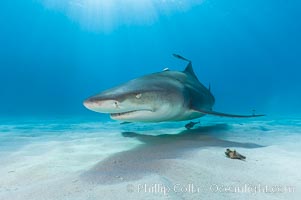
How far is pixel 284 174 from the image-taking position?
8.08ft

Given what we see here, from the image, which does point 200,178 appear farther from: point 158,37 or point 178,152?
point 158,37

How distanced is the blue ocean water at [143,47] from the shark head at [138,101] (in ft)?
130

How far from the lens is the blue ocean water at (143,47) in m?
50.1

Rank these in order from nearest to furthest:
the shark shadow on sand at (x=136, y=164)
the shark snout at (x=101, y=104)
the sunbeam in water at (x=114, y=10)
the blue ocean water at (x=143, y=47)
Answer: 1. the shark shadow on sand at (x=136, y=164)
2. the shark snout at (x=101, y=104)
3. the sunbeam in water at (x=114, y=10)
4. the blue ocean water at (x=143, y=47)

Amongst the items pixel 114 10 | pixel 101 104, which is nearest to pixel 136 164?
pixel 101 104

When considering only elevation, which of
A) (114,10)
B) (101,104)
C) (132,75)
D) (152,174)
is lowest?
(152,174)

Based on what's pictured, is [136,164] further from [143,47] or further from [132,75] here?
[132,75]

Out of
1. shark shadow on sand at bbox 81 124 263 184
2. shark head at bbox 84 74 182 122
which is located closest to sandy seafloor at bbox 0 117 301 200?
shark shadow on sand at bbox 81 124 263 184

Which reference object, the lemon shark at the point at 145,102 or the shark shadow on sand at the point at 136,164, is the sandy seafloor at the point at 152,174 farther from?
the lemon shark at the point at 145,102

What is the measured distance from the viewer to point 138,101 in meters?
3.50

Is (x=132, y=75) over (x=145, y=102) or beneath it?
over

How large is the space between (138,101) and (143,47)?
91.9 meters

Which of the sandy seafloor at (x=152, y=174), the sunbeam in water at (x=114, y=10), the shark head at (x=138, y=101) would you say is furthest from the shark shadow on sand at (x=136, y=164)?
the sunbeam in water at (x=114, y=10)

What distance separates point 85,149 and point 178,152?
4.52 feet
